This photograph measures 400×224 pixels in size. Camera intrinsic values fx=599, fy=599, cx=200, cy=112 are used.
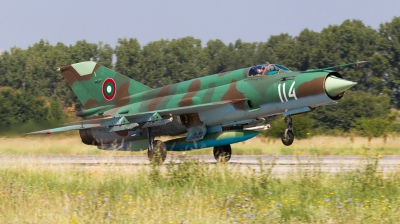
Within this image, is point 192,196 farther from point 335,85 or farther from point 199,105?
point 199,105

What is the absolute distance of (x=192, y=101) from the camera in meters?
17.3

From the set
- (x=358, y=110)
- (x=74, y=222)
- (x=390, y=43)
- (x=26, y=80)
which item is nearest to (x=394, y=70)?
(x=390, y=43)

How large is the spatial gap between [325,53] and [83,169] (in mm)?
59368

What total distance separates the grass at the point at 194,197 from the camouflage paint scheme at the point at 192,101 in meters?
4.35

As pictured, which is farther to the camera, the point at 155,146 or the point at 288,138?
the point at 155,146

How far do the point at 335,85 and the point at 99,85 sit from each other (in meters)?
8.15

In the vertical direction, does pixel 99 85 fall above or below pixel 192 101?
above

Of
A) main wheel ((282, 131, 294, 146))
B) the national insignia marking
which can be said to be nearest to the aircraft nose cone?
main wheel ((282, 131, 294, 146))

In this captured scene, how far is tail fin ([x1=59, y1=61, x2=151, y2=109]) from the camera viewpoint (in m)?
19.4

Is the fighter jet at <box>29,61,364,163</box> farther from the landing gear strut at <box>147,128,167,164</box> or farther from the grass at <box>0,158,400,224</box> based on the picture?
the grass at <box>0,158,400,224</box>

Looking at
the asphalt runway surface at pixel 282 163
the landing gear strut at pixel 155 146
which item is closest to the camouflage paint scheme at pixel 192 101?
the landing gear strut at pixel 155 146

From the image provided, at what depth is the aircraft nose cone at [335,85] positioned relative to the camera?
1453 cm

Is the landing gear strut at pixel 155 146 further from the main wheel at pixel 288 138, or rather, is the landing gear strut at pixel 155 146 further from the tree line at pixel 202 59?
the tree line at pixel 202 59

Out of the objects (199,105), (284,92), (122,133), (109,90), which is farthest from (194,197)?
(109,90)
